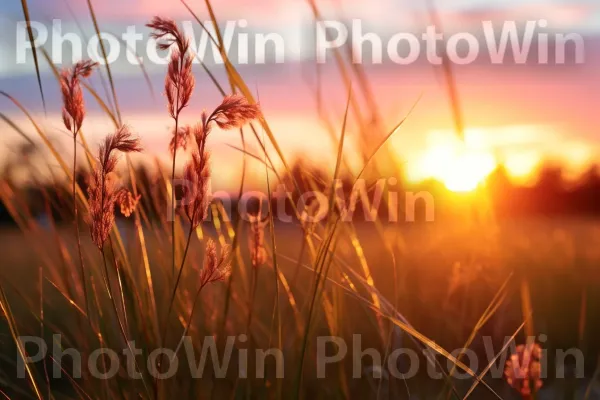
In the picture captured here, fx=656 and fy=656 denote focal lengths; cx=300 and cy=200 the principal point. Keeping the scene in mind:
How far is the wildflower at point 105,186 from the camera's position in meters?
1.03

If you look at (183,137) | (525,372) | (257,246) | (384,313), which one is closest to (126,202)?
(183,137)

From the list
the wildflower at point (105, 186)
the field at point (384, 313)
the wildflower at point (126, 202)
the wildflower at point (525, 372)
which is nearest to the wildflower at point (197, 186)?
the wildflower at point (105, 186)

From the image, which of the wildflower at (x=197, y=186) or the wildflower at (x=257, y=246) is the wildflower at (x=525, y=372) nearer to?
the wildflower at (x=257, y=246)

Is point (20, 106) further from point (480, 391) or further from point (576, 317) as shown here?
point (576, 317)

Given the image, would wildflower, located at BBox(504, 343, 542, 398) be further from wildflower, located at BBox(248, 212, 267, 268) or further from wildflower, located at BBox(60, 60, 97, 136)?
wildflower, located at BBox(60, 60, 97, 136)

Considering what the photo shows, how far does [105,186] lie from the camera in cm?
104

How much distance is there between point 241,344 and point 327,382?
0.39 m

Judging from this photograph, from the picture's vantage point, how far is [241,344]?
2.40m

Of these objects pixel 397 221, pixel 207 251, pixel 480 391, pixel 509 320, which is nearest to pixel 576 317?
pixel 509 320

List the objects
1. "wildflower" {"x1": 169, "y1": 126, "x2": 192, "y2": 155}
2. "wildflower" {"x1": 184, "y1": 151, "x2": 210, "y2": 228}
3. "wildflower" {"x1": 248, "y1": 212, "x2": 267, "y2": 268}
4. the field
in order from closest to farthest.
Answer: "wildflower" {"x1": 184, "y1": 151, "x2": 210, "y2": 228} → "wildflower" {"x1": 169, "y1": 126, "x2": 192, "y2": 155} → "wildflower" {"x1": 248, "y1": 212, "x2": 267, "y2": 268} → the field

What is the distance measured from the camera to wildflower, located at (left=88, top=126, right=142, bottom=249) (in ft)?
3.38

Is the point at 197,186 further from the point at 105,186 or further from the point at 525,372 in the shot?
the point at 525,372

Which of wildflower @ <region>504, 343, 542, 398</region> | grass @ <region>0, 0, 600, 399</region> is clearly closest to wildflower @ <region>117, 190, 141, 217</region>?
grass @ <region>0, 0, 600, 399</region>

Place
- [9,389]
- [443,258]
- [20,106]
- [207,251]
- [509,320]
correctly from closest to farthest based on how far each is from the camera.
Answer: [207,251] → [20,106] → [9,389] → [509,320] → [443,258]
